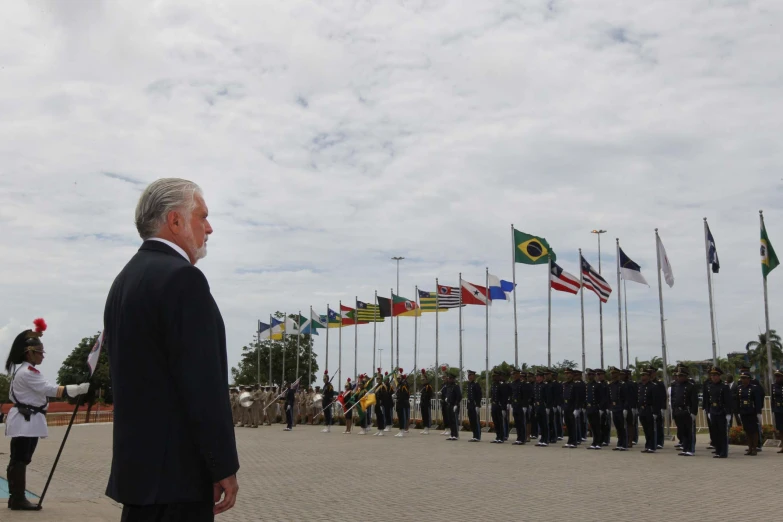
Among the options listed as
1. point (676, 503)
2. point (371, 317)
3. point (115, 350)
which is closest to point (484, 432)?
point (371, 317)

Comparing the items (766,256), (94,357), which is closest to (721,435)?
(766,256)

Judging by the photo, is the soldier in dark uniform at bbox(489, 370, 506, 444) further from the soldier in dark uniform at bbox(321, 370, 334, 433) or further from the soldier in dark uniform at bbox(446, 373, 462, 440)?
the soldier in dark uniform at bbox(321, 370, 334, 433)

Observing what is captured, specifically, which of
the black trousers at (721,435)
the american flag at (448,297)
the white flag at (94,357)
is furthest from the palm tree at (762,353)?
the white flag at (94,357)

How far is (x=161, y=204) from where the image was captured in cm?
322

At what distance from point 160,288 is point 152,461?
2.07 feet

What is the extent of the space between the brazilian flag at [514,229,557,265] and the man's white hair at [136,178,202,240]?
26.0 metres

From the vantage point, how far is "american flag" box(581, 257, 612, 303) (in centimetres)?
2795

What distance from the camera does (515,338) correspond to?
31.0 meters

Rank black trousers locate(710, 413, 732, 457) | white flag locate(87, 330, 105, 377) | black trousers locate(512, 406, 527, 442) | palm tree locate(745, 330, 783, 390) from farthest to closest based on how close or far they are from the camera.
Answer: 1. palm tree locate(745, 330, 783, 390)
2. black trousers locate(512, 406, 527, 442)
3. black trousers locate(710, 413, 732, 457)
4. white flag locate(87, 330, 105, 377)

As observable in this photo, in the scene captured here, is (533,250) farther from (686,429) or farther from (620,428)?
(686,429)

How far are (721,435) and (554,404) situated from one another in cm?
525

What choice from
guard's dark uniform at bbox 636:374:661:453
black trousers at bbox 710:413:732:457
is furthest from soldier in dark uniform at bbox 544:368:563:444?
black trousers at bbox 710:413:732:457

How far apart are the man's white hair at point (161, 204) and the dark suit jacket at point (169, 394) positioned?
0.35 meters

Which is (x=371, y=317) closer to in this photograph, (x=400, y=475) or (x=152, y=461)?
(x=400, y=475)
